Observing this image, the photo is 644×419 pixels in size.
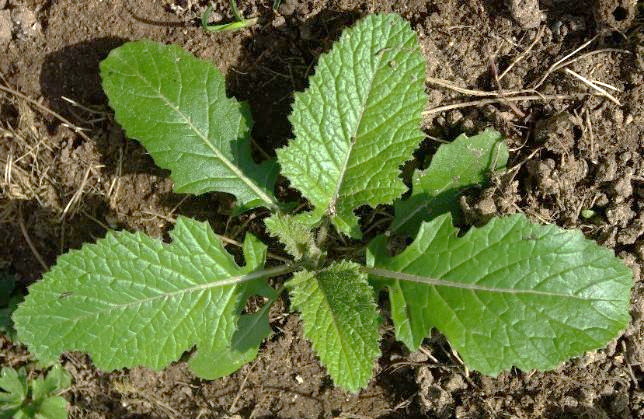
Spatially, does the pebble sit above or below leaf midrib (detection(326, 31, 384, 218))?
above

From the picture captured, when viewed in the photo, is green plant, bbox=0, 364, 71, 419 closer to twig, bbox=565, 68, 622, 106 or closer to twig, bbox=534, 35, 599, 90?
twig, bbox=534, 35, 599, 90

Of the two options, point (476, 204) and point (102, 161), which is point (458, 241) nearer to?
point (476, 204)

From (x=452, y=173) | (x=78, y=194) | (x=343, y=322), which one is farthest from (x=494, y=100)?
(x=78, y=194)

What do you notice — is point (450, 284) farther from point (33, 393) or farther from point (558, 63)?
point (33, 393)

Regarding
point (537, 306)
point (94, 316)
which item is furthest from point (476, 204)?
point (94, 316)

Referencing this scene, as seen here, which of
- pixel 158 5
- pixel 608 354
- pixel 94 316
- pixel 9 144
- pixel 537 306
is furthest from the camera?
pixel 9 144

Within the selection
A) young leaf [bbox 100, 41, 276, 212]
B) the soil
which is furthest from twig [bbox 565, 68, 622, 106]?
young leaf [bbox 100, 41, 276, 212]
